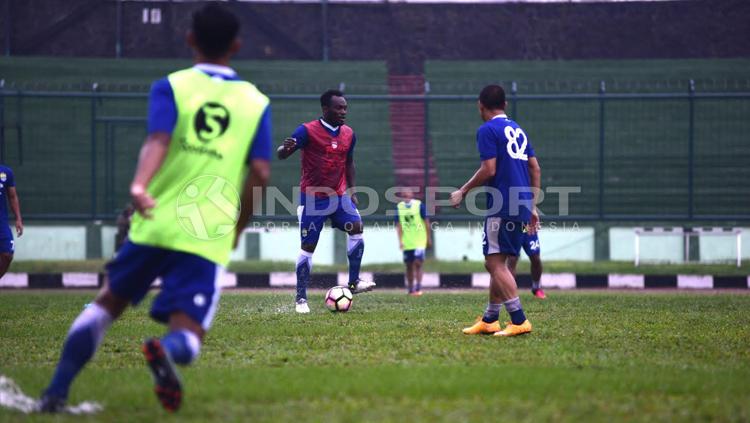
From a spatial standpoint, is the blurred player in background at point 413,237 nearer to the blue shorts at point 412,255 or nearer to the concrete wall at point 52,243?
the blue shorts at point 412,255

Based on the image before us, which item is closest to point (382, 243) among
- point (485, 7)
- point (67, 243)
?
point (67, 243)

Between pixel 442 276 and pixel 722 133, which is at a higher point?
pixel 722 133

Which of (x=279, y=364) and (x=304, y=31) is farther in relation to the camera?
(x=304, y=31)

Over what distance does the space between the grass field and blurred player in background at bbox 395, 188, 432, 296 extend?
600 centimetres

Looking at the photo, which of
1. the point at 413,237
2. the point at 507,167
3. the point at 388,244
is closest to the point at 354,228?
the point at 507,167

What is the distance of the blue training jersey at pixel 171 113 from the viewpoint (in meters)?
5.06

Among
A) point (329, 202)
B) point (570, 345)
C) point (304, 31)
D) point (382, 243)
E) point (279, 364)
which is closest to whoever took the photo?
point (279, 364)

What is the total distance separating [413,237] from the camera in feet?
58.2

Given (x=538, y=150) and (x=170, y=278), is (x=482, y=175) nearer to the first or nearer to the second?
(x=170, y=278)

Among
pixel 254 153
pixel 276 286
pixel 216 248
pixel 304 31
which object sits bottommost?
pixel 276 286

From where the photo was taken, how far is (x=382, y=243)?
21.4 m

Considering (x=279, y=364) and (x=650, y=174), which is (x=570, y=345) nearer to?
(x=279, y=364)

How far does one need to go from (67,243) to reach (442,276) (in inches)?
293

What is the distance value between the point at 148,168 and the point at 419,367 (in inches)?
95.2
